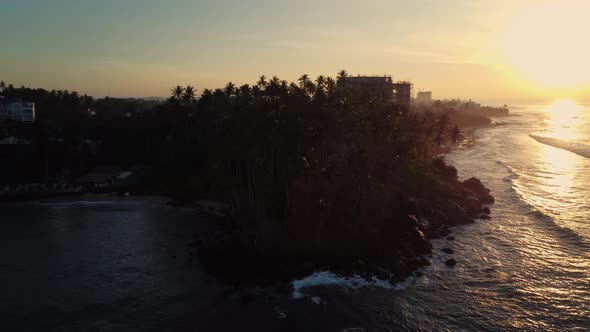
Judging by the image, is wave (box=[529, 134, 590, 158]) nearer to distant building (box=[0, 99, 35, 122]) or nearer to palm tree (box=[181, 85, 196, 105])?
palm tree (box=[181, 85, 196, 105])

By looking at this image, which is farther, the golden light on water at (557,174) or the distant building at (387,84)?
the distant building at (387,84)

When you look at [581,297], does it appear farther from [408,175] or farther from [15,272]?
[15,272]

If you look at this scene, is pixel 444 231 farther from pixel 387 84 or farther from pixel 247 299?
pixel 387 84

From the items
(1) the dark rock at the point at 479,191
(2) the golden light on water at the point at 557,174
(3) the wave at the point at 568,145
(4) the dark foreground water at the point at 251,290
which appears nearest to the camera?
(4) the dark foreground water at the point at 251,290

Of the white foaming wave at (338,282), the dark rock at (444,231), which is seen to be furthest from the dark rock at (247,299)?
the dark rock at (444,231)

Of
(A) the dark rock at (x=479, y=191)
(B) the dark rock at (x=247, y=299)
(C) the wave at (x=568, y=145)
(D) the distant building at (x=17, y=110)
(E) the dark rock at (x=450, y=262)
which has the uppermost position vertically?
(D) the distant building at (x=17, y=110)

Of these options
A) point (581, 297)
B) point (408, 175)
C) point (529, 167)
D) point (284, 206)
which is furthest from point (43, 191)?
point (529, 167)

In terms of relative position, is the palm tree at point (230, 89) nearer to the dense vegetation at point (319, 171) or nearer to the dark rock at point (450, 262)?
the dense vegetation at point (319, 171)

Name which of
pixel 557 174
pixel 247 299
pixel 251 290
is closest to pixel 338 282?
pixel 251 290
